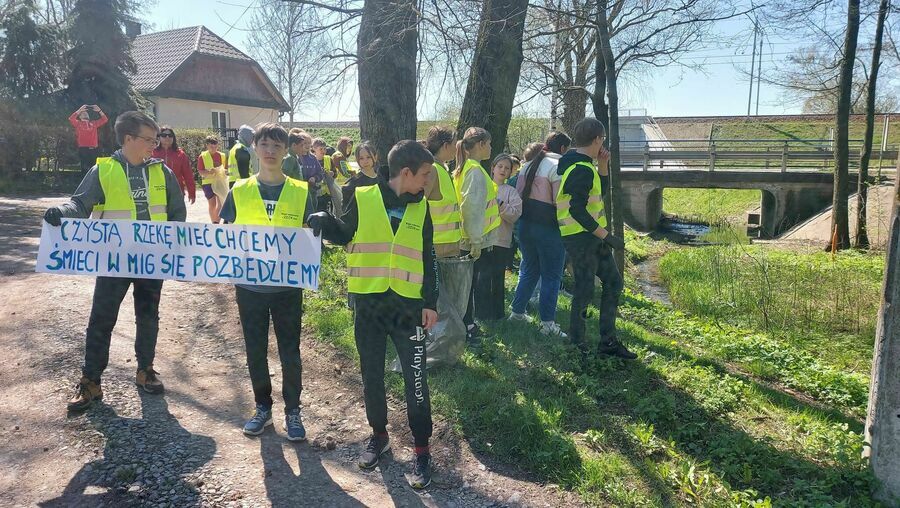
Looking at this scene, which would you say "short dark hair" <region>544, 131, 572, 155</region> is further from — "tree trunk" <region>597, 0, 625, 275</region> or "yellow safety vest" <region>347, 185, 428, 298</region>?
"yellow safety vest" <region>347, 185, 428, 298</region>

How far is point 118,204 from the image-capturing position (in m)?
4.55

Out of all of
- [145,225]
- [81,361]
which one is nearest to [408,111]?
[145,225]

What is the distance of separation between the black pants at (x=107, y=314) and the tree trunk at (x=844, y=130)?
15145 mm

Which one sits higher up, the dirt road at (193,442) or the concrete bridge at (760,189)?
the concrete bridge at (760,189)

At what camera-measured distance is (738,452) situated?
405 cm

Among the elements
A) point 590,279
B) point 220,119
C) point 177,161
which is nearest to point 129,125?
point 590,279

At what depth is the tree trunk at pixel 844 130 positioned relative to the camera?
1435 centimetres

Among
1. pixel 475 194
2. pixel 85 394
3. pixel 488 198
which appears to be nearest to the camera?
pixel 85 394

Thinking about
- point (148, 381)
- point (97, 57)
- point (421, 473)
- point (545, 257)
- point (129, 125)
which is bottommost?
point (421, 473)

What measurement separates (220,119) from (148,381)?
3193 cm

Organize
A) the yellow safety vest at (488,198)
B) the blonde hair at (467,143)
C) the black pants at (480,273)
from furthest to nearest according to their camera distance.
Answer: the black pants at (480,273)
the blonde hair at (467,143)
the yellow safety vest at (488,198)

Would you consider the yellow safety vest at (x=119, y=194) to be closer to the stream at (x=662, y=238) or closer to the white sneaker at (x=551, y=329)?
the white sneaker at (x=551, y=329)

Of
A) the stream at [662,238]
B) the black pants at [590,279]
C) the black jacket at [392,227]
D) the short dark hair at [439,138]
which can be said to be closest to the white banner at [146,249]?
the black jacket at [392,227]

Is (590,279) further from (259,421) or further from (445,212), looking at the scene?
(259,421)
